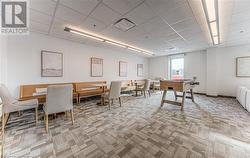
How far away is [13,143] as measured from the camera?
175cm

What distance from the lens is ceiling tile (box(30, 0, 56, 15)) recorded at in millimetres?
2104

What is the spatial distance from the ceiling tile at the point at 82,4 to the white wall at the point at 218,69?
20.5 feet

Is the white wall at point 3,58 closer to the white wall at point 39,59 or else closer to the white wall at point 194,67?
the white wall at point 39,59

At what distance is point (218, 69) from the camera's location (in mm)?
5551

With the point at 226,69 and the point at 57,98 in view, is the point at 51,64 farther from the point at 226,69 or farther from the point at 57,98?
the point at 226,69

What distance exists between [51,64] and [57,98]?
2.43 meters

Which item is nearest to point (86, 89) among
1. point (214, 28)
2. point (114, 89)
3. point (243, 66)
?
point (114, 89)

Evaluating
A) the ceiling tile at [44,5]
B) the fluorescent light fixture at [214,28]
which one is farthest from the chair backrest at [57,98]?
the fluorescent light fixture at [214,28]

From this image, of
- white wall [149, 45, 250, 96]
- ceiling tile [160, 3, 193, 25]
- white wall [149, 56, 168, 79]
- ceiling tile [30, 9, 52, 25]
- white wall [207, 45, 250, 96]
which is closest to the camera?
ceiling tile [160, 3, 193, 25]

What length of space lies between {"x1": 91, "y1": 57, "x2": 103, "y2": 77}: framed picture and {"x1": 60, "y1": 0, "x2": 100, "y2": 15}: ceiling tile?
2980 mm

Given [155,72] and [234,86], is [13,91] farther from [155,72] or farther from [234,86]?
[234,86]

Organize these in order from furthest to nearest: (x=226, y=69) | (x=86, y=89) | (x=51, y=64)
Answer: (x=226, y=69) < (x=86, y=89) < (x=51, y=64)

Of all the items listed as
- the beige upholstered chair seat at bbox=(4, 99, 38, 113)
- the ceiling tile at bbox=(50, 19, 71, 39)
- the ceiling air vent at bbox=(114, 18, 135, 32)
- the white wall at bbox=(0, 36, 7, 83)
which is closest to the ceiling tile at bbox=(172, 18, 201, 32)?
the ceiling air vent at bbox=(114, 18, 135, 32)

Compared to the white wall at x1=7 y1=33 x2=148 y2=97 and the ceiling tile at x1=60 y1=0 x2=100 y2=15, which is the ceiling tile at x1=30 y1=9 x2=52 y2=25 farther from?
the white wall at x1=7 y1=33 x2=148 y2=97
